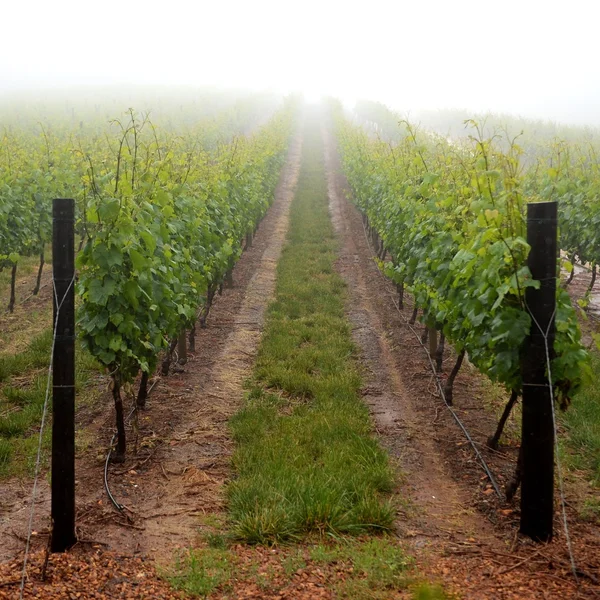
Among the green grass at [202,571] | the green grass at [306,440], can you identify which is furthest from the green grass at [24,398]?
the green grass at [202,571]

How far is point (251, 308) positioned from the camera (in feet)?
34.8

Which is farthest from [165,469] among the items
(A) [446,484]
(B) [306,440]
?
(A) [446,484]

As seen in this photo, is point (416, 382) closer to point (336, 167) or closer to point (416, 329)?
point (416, 329)

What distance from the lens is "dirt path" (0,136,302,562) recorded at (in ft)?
14.5

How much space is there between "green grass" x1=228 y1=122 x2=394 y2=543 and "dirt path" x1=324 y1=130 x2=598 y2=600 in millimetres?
253

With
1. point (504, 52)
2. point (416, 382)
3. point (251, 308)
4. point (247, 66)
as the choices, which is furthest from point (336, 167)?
point (247, 66)

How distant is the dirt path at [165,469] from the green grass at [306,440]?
25cm

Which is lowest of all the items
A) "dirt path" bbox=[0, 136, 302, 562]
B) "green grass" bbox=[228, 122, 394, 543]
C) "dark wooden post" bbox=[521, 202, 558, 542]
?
"dirt path" bbox=[0, 136, 302, 562]

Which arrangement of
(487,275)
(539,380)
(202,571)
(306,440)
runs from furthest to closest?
(306,440)
(487,275)
(539,380)
(202,571)

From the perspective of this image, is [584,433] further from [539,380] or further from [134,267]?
[134,267]

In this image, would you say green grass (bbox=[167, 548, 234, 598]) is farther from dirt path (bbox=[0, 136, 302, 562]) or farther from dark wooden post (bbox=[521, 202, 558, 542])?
dark wooden post (bbox=[521, 202, 558, 542])

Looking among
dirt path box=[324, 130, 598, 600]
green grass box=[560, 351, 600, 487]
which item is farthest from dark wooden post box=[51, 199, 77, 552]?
green grass box=[560, 351, 600, 487]

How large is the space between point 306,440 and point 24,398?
3.03m

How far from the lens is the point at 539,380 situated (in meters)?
4.12
